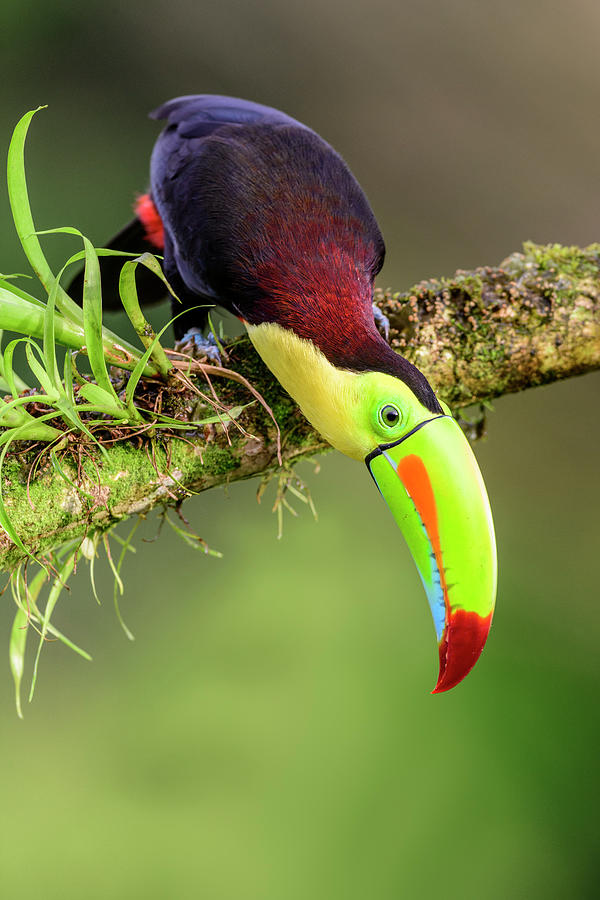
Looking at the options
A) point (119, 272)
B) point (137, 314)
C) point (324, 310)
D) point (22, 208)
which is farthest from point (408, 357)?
point (119, 272)

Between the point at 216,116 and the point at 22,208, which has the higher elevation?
the point at 216,116

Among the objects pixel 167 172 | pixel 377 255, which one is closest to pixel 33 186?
pixel 167 172

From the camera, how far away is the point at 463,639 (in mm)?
1048

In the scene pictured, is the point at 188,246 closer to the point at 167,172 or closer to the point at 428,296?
the point at 167,172

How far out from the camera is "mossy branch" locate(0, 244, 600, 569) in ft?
3.58

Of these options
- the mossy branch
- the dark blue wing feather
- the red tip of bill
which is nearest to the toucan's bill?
the red tip of bill

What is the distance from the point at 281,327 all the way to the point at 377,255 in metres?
0.29

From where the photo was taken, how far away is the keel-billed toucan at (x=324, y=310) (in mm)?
1052

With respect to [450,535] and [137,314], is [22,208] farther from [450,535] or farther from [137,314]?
[450,535]

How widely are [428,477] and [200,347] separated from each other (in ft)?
1.52

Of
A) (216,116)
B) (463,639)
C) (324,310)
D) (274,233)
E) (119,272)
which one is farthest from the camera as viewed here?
(119,272)

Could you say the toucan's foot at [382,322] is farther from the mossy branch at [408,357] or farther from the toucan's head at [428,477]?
the toucan's head at [428,477]

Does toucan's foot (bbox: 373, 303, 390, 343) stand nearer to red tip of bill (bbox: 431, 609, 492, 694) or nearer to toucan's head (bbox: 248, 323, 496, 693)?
toucan's head (bbox: 248, 323, 496, 693)

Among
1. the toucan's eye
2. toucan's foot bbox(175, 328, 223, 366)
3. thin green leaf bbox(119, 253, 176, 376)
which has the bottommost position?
toucan's foot bbox(175, 328, 223, 366)
